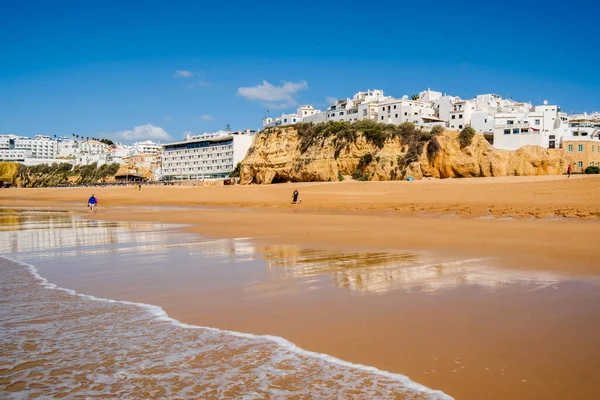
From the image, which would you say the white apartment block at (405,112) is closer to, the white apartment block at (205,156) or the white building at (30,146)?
the white apartment block at (205,156)

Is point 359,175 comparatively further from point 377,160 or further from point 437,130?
point 437,130

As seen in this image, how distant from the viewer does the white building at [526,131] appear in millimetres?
45750

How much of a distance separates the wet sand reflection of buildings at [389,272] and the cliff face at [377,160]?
38.4 m

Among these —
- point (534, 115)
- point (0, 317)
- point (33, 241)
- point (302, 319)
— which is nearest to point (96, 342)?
point (0, 317)

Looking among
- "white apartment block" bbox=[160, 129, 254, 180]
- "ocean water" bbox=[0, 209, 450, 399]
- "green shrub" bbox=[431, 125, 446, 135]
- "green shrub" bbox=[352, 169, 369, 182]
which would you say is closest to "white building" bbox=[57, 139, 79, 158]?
"white apartment block" bbox=[160, 129, 254, 180]

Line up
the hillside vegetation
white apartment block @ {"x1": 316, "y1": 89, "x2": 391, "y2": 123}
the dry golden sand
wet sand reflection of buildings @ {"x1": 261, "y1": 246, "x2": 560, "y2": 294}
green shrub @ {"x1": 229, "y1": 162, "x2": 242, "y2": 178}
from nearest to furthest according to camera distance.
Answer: the dry golden sand < wet sand reflection of buildings @ {"x1": 261, "y1": 246, "x2": 560, "y2": 294} < white apartment block @ {"x1": 316, "y1": 89, "x2": 391, "y2": 123} < green shrub @ {"x1": 229, "y1": 162, "x2": 242, "y2": 178} < the hillside vegetation

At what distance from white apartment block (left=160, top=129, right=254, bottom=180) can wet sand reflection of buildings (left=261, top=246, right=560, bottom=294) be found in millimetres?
77780

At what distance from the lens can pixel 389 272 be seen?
7.36 meters

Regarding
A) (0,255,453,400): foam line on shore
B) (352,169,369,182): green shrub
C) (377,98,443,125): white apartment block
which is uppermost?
(377,98,443,125): white apartment block

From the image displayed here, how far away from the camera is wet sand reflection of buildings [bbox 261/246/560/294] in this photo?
641 centimetres

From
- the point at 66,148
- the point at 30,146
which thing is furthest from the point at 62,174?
the point at 30,146

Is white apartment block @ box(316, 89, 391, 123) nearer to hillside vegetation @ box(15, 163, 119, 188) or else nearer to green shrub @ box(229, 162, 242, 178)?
green shrub @ box(229, 162, 242, 178)

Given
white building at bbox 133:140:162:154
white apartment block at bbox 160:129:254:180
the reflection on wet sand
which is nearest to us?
the reflection on wet sand

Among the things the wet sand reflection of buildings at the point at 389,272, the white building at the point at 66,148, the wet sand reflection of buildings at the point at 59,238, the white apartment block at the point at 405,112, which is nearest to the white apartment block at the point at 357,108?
the white apartment block at the point at 405,112
